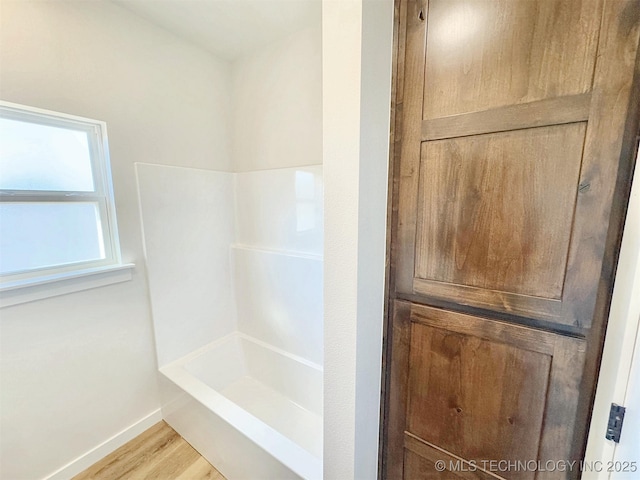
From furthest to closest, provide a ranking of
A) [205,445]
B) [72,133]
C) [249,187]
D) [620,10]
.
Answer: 1. [249,187]
2. [205,445]
3. [72,133]
4. [620,10]

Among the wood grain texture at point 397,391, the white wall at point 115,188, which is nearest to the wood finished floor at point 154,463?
the white wall at point 115,188

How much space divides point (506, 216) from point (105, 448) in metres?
2.43

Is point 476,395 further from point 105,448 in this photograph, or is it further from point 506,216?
point 105,448

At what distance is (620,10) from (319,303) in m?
1.70

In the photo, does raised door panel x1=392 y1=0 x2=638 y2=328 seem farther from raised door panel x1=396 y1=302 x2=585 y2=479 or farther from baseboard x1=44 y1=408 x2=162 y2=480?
baseboard x1=44 y1=408 x2=162 y2=480

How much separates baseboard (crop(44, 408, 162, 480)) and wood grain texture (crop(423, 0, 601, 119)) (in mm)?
2419

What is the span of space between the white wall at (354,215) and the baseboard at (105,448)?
A: 149 cm

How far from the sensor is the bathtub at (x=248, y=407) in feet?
4.00

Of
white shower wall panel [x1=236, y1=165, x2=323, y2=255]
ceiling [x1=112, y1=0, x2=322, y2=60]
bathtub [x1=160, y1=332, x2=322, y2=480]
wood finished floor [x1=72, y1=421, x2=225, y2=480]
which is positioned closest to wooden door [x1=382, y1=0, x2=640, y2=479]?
bathtub [x1=160, y1=332, x2=322, y2=480]

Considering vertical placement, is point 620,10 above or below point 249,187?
above

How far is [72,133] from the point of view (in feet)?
4.66

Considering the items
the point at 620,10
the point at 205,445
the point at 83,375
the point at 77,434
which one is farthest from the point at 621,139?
the point at 77,434

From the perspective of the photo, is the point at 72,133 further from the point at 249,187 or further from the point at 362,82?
the point at 362,82

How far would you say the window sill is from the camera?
1.21 m
